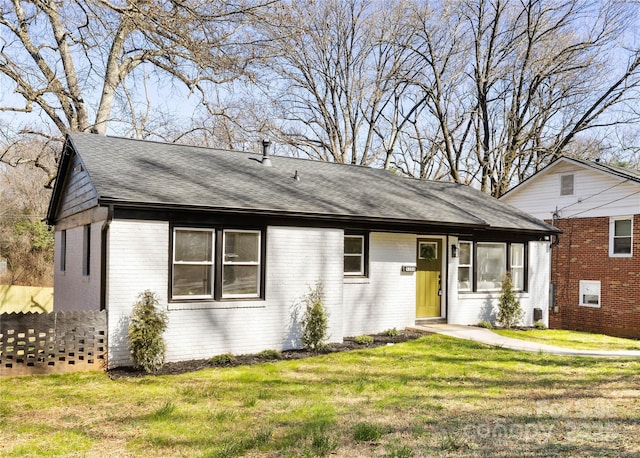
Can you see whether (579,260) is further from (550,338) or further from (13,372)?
(13,372)

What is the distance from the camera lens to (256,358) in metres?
10.5

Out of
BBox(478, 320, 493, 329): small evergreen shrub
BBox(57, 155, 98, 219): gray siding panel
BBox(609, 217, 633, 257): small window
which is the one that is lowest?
BBox(478, 320, 493, 329): small evergreen shrub

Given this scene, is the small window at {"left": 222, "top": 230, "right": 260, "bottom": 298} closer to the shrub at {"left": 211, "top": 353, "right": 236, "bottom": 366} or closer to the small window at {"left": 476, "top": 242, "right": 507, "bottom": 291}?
the shrub at {"left": 211, "top": 353, "right": 236, "bottom": 366}

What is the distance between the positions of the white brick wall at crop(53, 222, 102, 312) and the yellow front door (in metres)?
8.11

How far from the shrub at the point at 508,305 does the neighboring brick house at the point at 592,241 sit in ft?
9.45

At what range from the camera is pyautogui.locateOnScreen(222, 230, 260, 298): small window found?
35.2ft

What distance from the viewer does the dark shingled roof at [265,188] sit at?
403 inches

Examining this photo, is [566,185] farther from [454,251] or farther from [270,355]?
[270,355]

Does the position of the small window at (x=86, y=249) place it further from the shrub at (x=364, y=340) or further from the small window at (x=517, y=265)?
the small window at (x=517, y=265)

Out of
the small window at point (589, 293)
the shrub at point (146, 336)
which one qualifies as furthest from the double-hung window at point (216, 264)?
the small window at point (589, 293)

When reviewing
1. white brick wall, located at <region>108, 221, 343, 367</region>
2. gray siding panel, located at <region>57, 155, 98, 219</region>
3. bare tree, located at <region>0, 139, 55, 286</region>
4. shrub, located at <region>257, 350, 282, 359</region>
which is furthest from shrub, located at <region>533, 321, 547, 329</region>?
bare tree, located at <region>0, 139, 55, 286</region>

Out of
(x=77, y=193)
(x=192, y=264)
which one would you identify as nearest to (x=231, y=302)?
(x=192, y=264)

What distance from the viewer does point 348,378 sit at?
8953 mm

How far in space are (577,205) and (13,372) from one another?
1771 cm
